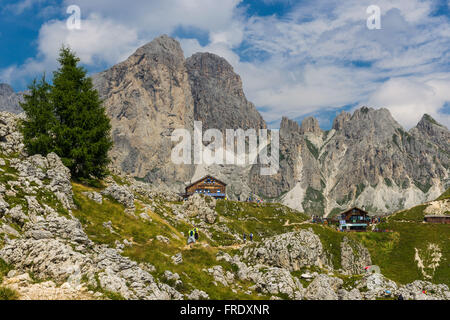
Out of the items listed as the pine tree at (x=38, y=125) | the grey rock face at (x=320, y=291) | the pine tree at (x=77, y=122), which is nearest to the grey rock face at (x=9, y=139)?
the pine tree at (x=38, y=125)

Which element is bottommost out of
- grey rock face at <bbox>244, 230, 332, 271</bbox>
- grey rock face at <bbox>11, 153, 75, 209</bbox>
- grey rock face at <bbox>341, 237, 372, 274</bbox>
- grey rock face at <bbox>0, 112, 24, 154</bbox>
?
grey rock face at <bbox>341, 237, 372, 274</bbox>

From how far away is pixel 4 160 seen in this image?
31.5 metres

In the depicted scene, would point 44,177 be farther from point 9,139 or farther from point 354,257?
point 354,257

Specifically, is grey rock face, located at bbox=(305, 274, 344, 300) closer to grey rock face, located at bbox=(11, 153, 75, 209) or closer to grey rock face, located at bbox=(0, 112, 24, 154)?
grey rock face, located at bbox=(11, 153, 75, 209)

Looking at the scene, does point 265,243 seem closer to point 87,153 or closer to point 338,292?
point 338,292

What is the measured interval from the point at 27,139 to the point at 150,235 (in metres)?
20.8

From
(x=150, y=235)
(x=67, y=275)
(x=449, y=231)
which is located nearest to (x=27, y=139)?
(x=150, y=235)

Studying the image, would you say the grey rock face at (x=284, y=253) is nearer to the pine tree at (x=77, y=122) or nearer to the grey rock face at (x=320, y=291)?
the grey rock face at (x=320, y=291)

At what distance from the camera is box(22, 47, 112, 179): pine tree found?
41.7m

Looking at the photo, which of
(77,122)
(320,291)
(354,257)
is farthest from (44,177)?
(354,257)

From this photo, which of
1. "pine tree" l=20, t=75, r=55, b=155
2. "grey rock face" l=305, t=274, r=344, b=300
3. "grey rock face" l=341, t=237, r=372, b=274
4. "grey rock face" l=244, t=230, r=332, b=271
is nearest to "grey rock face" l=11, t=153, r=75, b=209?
"pine tree" l=20, t=75, r=55, b=155

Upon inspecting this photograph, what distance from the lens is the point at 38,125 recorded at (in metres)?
42.5

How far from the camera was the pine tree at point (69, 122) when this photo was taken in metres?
41.7

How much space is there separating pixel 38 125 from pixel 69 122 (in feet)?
12.1
